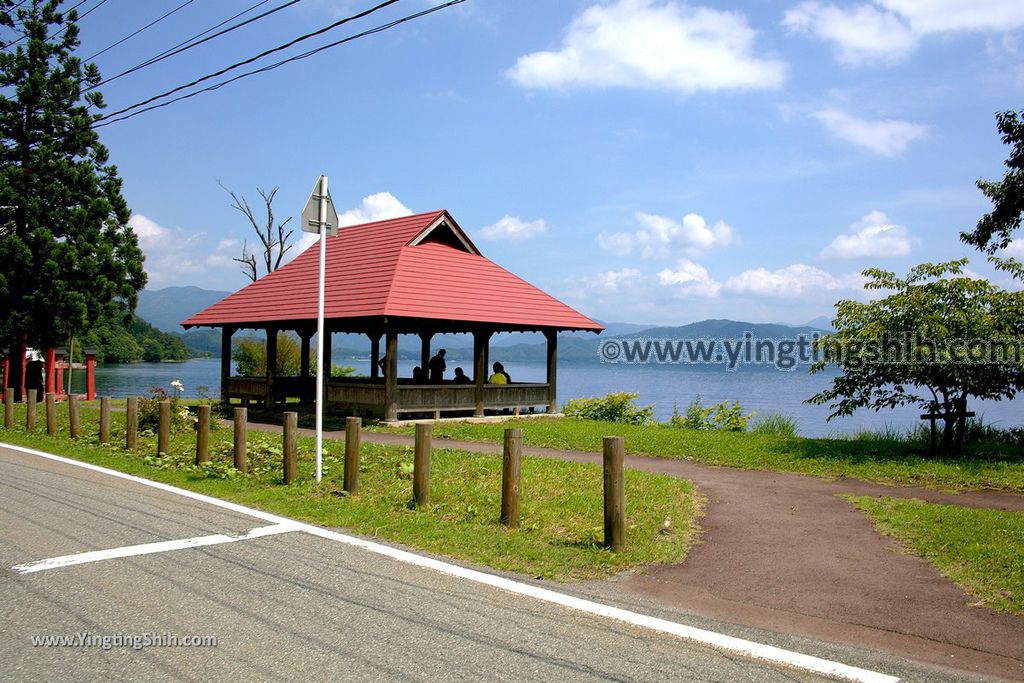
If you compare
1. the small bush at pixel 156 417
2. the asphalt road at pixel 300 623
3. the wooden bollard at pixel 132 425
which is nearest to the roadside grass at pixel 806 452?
the small bush at pixel 156 417

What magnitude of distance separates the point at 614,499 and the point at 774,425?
16.4 meters

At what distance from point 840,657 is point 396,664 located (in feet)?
8.67

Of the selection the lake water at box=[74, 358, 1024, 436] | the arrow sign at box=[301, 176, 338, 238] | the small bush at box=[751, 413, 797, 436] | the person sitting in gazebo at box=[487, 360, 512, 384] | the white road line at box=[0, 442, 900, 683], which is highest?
the arrow sign at box=[301, 176, 338, 238]

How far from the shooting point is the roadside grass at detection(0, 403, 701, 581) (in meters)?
7.08

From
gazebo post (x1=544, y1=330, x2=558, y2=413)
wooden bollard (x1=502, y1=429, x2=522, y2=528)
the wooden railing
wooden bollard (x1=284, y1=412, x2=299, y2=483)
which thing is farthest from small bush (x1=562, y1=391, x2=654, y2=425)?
wooden bollard (x1=502, y1=429, x2=522, y2=528)

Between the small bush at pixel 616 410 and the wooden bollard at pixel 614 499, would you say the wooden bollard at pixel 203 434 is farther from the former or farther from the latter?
the small bush at pixel 616 410

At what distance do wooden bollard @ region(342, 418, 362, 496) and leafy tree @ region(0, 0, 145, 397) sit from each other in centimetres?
2038

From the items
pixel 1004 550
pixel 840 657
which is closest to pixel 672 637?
pixel 840 657

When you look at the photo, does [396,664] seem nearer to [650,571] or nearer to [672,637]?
[672,637]

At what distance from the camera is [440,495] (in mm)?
9438

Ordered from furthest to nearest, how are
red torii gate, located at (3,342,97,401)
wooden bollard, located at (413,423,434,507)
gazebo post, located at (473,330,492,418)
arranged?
1. red torii gate, located at (3,342,97,401)
2. gazebo post, located at (473,330,492,418)
3. wooden bollard, located at (413,423,434,507)

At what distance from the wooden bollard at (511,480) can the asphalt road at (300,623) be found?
175 cm

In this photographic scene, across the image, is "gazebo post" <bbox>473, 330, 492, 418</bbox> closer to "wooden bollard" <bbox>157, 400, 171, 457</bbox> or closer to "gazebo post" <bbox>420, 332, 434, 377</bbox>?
"gazebo post" <bbox>420, 332, 434, 377</bbox>

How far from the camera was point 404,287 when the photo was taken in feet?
66.4
